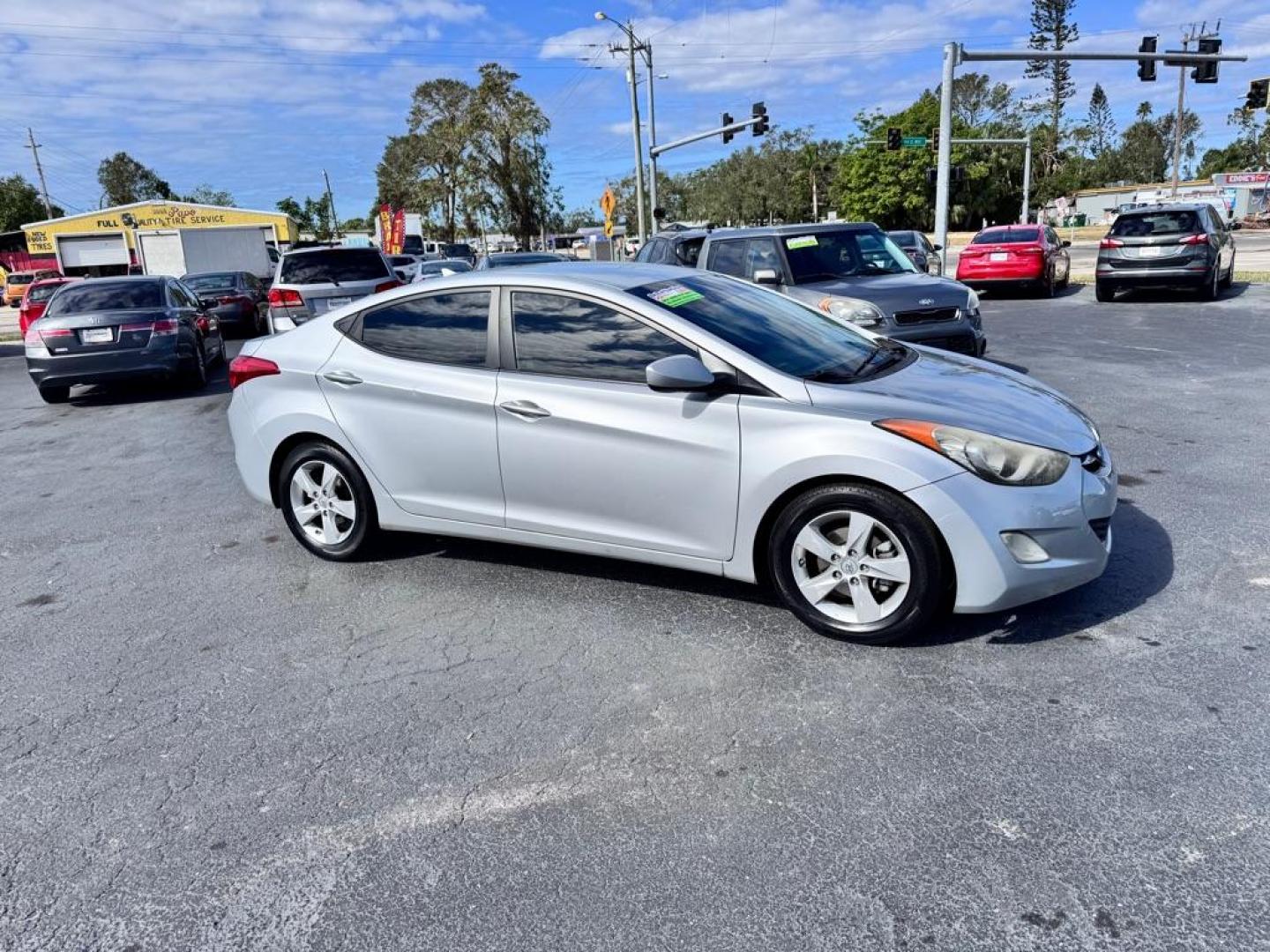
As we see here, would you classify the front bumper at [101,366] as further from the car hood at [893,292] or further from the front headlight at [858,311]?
the front headlight at [858,311]

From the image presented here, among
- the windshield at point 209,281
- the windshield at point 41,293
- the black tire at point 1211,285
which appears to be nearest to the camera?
the black tire at point 1211,285

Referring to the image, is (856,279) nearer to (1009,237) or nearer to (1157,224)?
(1157,224)

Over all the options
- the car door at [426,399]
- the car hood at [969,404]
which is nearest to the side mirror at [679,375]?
the car hood at [969,404]

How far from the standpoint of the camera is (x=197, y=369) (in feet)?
40.6

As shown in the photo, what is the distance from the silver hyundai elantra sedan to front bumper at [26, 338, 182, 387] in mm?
7099

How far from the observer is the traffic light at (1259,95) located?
22484 mm

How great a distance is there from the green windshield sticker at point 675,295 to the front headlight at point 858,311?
4537mm

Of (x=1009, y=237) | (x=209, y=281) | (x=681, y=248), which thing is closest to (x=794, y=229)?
(x=681, y=248)

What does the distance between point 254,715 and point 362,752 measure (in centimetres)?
58

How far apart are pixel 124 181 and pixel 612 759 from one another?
128760mm

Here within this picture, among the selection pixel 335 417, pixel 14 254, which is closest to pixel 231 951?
pixel 335 417

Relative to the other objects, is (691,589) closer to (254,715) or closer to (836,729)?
(836,729)

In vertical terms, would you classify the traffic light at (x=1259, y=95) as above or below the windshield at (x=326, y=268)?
above

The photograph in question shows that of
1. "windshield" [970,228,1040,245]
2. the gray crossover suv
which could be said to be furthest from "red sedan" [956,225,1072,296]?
the gray crossover suv
